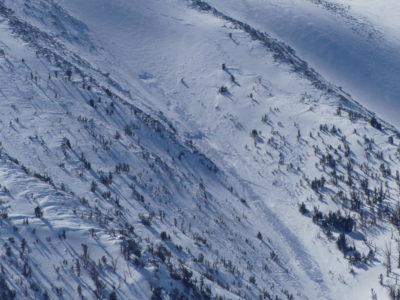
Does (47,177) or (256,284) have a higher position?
(47,177)

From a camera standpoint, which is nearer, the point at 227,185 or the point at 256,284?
the point at 256,284

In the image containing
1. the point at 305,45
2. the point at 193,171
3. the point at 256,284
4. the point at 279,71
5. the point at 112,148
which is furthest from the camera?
the point at 305,45

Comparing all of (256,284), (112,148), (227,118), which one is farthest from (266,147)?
(256,284)

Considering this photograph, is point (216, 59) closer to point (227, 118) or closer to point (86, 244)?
point (227, 118)

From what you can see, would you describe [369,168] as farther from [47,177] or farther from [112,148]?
[47,177]

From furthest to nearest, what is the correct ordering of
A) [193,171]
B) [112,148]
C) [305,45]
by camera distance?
[305,45]
[193,171]
[112,148]

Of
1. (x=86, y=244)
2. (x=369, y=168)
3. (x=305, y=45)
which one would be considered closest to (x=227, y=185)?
(x=369, y=168)

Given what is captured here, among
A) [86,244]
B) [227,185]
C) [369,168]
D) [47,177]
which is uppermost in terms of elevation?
[86,244]
